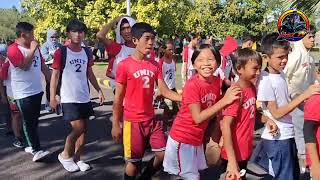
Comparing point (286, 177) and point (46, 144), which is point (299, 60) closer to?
point (286, 177)

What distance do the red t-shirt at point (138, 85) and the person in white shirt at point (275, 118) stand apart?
3.47 ft

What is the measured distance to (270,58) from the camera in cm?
349

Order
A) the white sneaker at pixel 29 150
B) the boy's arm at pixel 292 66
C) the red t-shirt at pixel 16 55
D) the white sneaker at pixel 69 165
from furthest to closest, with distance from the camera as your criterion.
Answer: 1. the white sneaker at pixel 29 150
2. the red t-shirt at pixel 16 55
3. the white sneaker at pixel 69 165
4. the boy's arm at pixel 292 66

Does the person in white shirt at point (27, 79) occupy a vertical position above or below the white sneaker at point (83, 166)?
above

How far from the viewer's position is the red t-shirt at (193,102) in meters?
3.29

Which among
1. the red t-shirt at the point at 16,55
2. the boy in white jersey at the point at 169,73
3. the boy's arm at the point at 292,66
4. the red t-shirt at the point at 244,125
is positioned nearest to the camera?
the red t-shirt at the point at 244,125

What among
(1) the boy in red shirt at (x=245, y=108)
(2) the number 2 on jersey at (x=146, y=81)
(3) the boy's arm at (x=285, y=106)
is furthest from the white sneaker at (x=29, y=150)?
(3) the boy's arm at (x=285, y=106)

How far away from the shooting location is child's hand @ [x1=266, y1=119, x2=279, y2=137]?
3307 mm

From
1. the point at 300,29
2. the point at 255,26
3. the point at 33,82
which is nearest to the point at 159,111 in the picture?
the point at 33,82

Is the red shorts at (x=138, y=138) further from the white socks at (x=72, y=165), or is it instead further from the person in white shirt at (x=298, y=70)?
the person in white shirt at (x=298, y=70)

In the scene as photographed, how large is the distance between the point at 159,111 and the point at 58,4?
47.1ft

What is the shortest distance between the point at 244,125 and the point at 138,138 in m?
1.11

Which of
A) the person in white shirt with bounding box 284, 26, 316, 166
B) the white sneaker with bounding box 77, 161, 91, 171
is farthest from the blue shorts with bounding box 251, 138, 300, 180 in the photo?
the white sneaker with bounding box 77, 161, 91, 171

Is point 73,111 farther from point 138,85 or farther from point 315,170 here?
point 315,170
